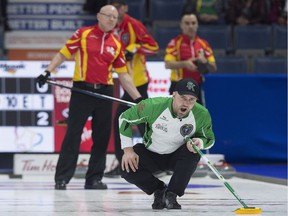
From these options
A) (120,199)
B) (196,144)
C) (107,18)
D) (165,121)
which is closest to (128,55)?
(107,18)

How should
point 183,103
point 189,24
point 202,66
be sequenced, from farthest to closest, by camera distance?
1. point 189,24
2. point 202,66
3. point 183,103

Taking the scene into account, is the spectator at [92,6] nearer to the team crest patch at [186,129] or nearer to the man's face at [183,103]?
the team crest patch at [186,129]

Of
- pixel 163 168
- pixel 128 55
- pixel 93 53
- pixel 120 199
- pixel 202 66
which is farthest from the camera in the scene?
pixel 202 66

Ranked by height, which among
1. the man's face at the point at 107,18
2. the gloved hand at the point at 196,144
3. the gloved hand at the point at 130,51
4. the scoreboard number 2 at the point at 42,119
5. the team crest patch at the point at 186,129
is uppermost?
the man's face at the point at 107,18

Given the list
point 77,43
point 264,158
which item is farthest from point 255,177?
point 77,43

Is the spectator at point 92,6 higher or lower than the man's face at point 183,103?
lower

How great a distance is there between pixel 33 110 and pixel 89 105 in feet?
8.16

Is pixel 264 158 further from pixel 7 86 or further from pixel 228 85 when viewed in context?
pixel 7 86

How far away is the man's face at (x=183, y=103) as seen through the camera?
7.38m

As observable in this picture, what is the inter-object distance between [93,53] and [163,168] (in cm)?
224

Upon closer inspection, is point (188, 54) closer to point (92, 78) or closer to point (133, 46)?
point (133, 46)

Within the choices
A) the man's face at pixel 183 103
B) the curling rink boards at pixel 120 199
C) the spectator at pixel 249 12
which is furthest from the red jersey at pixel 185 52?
the spectator at pixel 249 12

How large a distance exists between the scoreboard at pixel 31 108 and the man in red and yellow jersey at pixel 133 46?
1.01 m

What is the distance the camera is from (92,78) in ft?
32.6
